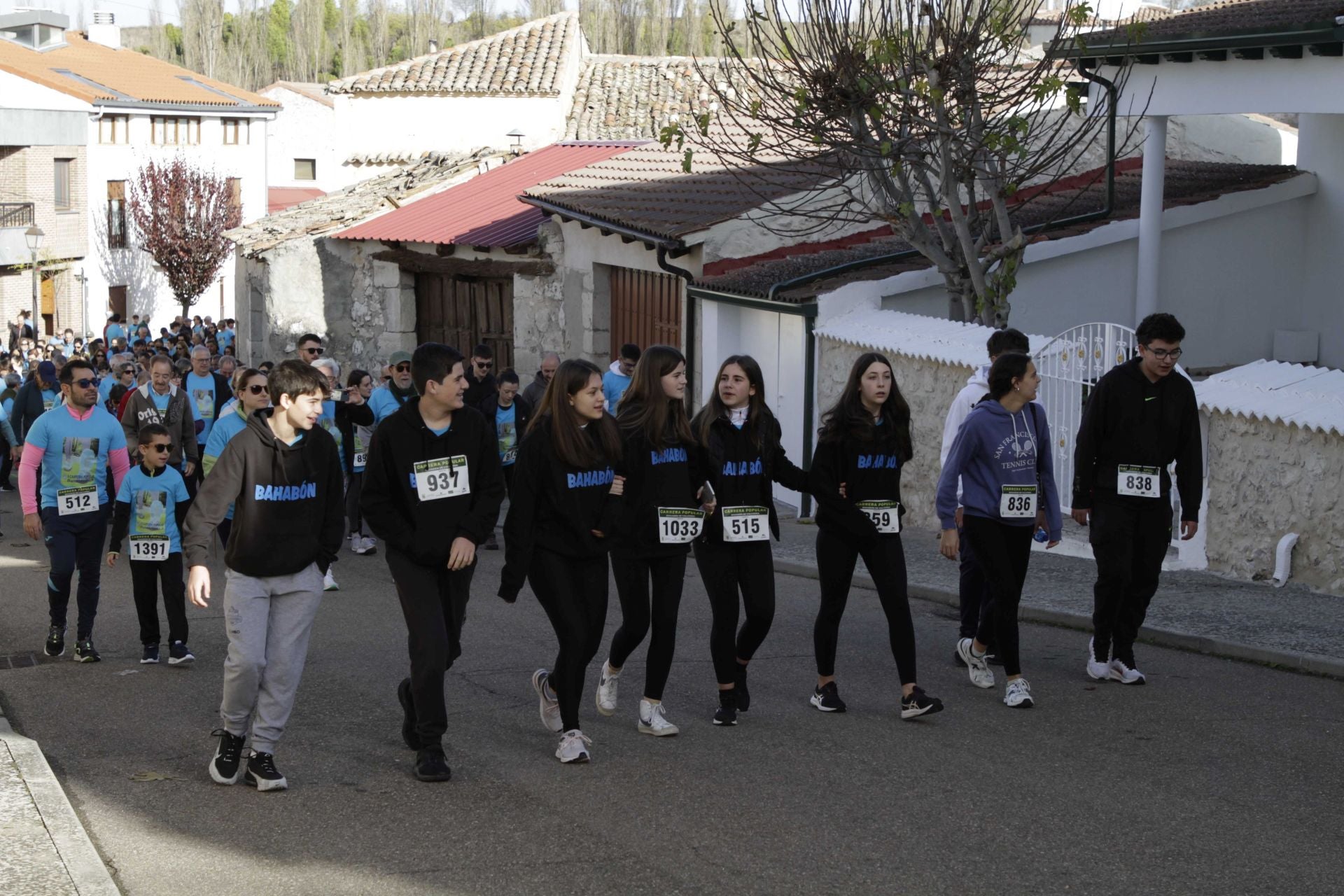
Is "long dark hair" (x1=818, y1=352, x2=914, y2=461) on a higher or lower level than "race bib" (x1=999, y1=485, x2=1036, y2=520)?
higher

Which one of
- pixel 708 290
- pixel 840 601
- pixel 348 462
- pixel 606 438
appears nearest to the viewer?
pixel 606 438

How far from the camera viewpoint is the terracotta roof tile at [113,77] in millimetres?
49500

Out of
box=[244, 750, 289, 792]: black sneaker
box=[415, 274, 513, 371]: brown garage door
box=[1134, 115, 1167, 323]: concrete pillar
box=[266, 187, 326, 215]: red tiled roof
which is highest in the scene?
box=[266, 187, 326, 215]: red tiled roof

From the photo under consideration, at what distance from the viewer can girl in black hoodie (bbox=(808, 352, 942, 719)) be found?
6875mm

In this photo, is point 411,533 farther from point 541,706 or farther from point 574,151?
point 574,151

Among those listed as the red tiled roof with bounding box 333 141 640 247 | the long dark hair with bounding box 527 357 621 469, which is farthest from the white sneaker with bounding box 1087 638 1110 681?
the red tiled roof with bounding box 333 141 640 247

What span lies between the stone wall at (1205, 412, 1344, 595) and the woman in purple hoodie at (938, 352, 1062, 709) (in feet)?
9.85

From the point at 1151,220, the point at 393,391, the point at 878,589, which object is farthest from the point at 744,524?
the point at 1151,220

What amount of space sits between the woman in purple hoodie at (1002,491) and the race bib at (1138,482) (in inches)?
16.8

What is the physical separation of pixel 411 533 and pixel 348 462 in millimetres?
6992

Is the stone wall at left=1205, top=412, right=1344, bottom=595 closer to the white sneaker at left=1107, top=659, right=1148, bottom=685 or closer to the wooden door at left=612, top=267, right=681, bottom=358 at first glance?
the white sneaker at left=1107, top=659, right=1148, bottom=685

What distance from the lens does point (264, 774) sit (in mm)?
6016

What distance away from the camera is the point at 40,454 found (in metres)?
8.80

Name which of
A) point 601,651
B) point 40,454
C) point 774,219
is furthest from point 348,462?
point 774,219
